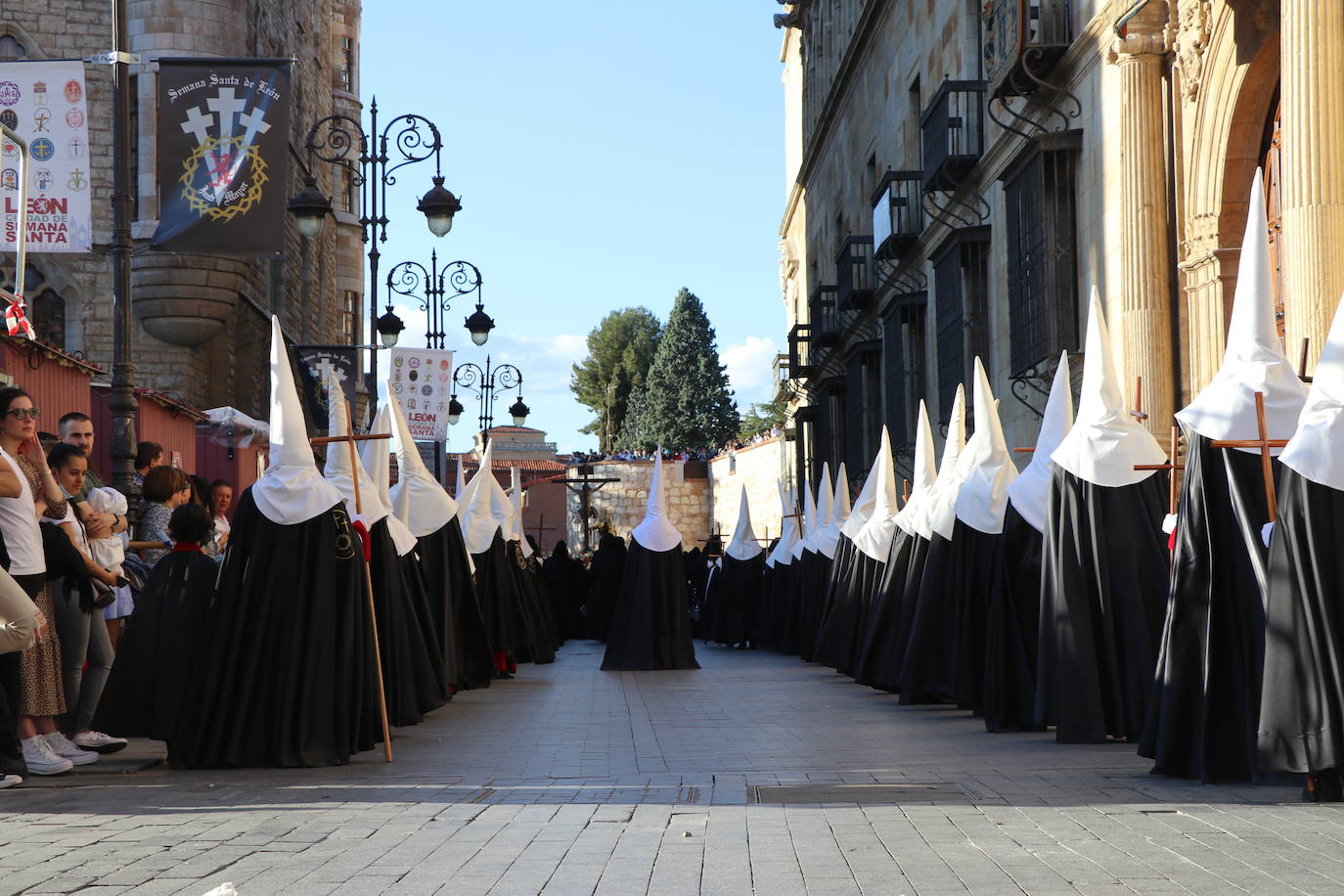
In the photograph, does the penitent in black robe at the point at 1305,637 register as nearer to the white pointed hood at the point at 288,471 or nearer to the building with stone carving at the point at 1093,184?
A: the building with stone carving at the point at 1093,184

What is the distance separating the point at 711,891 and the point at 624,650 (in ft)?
47.5

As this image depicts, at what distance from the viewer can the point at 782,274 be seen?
177 ft

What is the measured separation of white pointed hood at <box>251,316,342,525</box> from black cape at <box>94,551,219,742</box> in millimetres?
614

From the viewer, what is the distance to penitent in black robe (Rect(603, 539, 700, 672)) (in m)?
19.5

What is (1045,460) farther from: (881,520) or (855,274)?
(855,274)

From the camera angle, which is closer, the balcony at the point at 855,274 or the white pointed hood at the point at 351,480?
the white pointed hood at the point at 351,480

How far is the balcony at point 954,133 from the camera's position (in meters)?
21.3

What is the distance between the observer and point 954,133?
881 inches

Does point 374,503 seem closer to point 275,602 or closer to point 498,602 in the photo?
point 275,602

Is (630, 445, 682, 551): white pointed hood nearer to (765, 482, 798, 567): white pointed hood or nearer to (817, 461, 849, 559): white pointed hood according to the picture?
(817, 461, 849, 559): white pointed hood

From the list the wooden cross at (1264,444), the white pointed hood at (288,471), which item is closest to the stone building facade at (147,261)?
the white pointed hood at (288,471)

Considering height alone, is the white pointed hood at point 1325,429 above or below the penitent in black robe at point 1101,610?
above

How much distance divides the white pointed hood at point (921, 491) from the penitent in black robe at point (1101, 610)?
3.39 meters

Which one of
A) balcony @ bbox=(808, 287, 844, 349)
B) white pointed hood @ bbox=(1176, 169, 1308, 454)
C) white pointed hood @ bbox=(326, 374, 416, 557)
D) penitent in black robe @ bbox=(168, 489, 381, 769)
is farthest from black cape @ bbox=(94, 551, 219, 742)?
balcony @ bbox=(808, 287, 844, 349)
